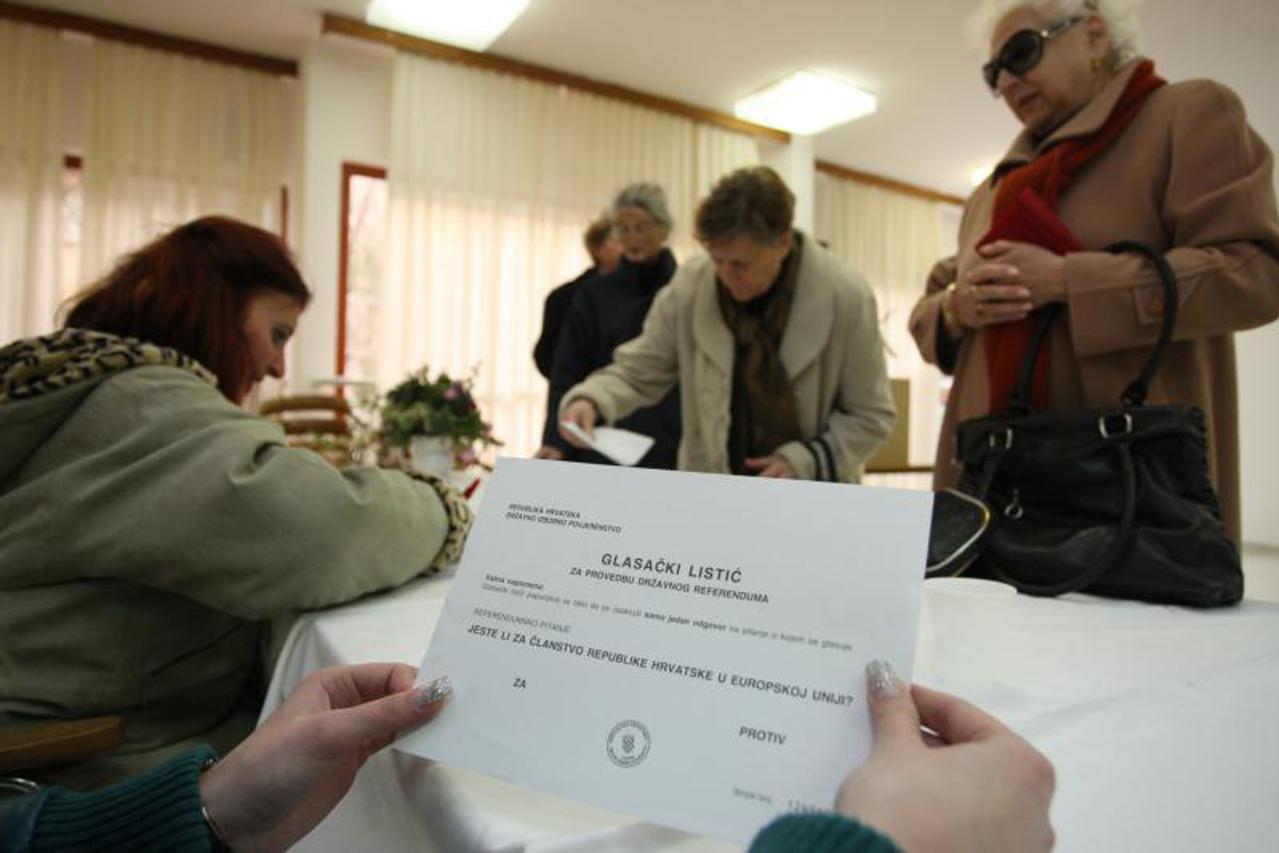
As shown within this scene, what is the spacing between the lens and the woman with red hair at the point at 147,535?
796mm

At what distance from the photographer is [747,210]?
1.74m

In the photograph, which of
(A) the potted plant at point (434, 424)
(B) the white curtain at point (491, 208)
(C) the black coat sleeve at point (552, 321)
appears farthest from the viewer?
(B) the white curtain at point (491, 208)

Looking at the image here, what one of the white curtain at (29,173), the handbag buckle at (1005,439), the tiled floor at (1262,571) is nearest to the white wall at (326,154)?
the white curtain at (29,173)

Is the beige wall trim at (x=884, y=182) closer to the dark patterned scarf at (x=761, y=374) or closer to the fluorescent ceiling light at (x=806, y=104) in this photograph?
the fluorescent ceiling light at (x=806, y=104)

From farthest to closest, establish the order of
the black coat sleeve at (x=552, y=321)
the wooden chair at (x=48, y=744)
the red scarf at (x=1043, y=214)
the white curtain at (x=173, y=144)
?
the white curtain at (x=173, y=144) < the black coat sleeve at (x=552, y=321) < the red scarf at (x=1043, y=214) < the wooden chair at (x=48, y=744)

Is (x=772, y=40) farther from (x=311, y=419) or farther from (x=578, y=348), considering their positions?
(x=311, y=419)

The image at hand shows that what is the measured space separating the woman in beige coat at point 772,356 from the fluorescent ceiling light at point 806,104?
3.59 meters

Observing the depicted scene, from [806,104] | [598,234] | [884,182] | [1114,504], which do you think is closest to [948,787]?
[1114,504]

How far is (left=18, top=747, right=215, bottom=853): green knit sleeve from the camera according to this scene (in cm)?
54

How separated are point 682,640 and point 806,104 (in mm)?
5516

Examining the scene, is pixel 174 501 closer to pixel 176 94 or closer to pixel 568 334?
pixel 568 334

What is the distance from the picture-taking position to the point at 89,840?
555 mm

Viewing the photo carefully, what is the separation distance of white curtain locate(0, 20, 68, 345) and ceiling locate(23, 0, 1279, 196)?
33cm

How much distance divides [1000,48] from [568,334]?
1.73 m
